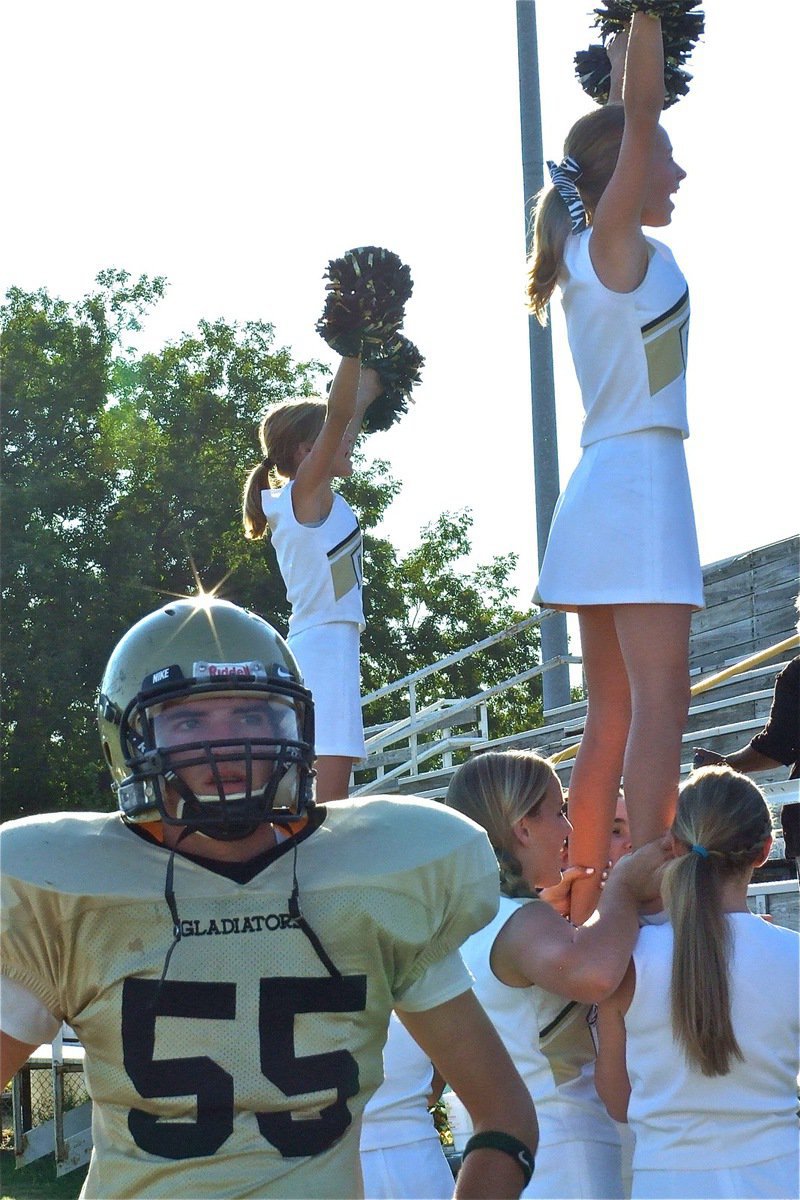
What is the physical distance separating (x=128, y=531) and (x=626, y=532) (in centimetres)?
2139

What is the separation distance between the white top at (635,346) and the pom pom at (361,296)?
2.25 feet

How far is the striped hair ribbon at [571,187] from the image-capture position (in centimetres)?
355

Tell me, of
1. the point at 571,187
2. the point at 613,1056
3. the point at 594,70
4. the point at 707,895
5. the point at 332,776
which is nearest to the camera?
the point at 707,895

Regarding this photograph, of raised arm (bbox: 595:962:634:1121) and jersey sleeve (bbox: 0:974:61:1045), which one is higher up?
jersey sleeve (bbox: 0:974:61:1045)

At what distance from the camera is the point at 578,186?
364cm

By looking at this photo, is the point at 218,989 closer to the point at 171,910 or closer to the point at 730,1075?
the point at 171,910

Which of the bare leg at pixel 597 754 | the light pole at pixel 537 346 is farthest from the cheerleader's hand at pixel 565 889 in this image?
the light pole at pixel 537 346

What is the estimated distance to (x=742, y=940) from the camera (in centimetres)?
293

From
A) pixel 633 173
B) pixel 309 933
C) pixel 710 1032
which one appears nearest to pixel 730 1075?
pixel 710 1032

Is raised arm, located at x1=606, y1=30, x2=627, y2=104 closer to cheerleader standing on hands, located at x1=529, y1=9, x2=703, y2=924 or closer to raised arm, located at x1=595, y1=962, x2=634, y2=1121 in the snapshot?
cheerleader standing on hands, located at x1=529, y1=9, x2=703, y2=924

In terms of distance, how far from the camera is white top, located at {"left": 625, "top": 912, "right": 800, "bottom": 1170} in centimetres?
282

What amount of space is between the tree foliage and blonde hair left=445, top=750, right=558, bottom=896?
19.3m

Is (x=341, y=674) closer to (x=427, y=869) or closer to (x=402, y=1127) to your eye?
(x=402, y=1127)

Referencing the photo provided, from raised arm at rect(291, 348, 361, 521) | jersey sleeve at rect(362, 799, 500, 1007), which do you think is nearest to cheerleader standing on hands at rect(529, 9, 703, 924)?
raised arm at rect(291, 348, 361, 521)
